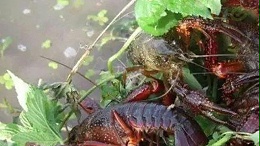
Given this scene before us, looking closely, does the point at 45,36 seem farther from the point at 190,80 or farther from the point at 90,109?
the point at 190,80

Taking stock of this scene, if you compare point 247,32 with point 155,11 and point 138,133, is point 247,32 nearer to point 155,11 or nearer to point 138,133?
point 155,11

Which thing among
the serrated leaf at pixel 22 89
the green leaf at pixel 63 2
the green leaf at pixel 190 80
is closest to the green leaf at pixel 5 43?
the green leaf at pixel 63 2

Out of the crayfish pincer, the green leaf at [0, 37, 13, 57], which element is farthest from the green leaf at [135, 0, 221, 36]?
the green leaf at [0, 37, 13, 57]

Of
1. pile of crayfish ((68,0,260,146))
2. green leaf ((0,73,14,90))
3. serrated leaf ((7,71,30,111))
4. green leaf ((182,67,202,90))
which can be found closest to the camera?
pile of crayfish ((68,0,260,146))

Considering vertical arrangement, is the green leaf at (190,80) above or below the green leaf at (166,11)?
below

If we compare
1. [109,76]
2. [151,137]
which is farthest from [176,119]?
[109,76]

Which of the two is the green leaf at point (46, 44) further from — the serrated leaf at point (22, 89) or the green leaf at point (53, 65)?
the serrated leaf at point (22, 89)

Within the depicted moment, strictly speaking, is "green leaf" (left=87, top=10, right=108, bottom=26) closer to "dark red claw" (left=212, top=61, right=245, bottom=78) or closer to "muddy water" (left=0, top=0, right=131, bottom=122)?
"muddy water" (left=0, top=0, right=131, bottom=122)
